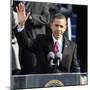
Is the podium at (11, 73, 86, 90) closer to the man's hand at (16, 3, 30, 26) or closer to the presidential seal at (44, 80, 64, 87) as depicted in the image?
the presidential seal at (44, 80, 64, 87)

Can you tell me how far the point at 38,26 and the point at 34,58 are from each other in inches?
11.2

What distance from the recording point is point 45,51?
271 centimetres

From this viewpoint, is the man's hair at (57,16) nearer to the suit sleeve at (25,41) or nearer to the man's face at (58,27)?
the man's face at (58,27)

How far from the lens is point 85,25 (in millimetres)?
2861

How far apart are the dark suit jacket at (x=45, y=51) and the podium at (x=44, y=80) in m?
0.05

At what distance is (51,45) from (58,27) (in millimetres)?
177

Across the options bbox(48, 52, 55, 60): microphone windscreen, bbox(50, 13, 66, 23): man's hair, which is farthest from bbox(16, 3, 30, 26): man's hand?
bbox(48, 52, 55, 60): microphone windscreen

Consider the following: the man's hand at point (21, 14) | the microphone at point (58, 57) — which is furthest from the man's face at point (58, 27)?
the man's hand at point (21, 14)

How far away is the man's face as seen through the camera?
2.74 m

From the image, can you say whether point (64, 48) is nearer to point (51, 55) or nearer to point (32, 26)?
point (51, 55)

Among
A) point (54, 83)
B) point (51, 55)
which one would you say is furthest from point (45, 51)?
point (54, 83)

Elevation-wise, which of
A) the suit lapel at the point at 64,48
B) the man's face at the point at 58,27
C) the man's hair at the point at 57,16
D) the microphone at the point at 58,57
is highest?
the man's hair at the point at 57,16

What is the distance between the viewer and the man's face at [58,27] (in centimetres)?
274

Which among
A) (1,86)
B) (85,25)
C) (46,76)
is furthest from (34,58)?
(85,25)
